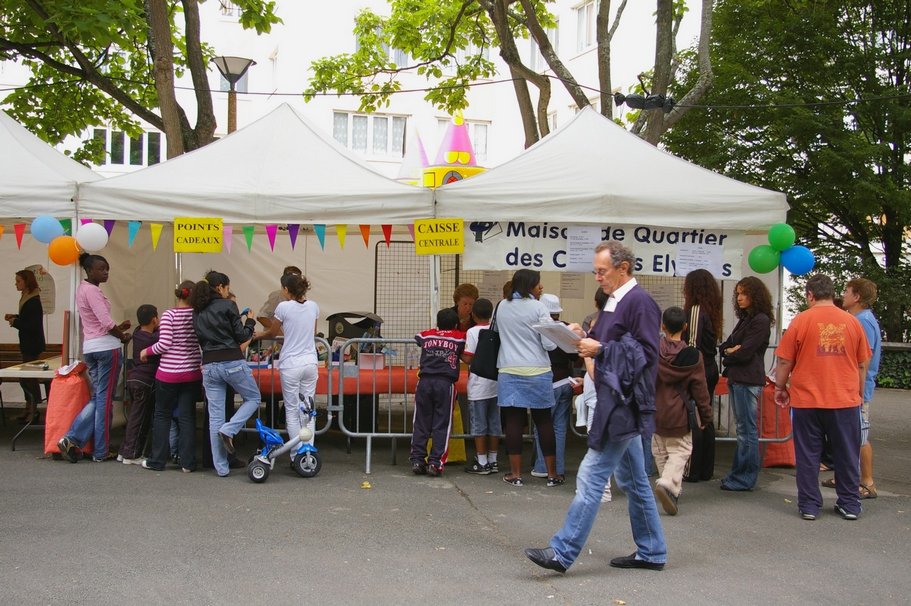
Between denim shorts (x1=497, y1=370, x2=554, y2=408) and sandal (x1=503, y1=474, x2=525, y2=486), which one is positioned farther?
sandal (x1=503, y1=474, x2=525, y2=486)

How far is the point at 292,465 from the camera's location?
8.02 metres

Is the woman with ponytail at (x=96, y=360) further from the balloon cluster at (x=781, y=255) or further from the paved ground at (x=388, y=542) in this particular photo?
the balloon cluster at (x=781, y=255)

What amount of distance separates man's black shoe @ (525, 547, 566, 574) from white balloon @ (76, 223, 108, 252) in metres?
5.12

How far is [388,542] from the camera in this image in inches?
234

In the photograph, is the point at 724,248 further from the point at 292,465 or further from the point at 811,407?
the point at 292,465

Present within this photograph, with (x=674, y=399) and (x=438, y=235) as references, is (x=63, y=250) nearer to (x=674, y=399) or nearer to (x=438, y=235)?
(x=438, y=235)

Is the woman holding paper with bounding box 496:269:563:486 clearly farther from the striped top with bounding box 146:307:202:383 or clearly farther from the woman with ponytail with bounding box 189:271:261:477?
the striped top with bounding box 146:307:202:383

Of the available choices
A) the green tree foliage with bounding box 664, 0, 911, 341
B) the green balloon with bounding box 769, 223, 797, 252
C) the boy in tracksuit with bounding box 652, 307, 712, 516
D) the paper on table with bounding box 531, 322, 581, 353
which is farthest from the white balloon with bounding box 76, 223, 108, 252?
the green tree foliage with bounding box 664, 0, 911, 341

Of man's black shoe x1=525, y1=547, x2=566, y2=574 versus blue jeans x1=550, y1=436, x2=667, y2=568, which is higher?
blue jeans x1=550, y1=436, x2=667, y2=568

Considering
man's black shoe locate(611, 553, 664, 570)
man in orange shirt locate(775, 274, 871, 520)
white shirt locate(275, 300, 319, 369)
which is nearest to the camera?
man's black shoe locate(611, 553, 664, 570)

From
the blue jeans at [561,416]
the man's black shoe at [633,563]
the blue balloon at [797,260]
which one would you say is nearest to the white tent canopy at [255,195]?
the blue jeans at [561,416]

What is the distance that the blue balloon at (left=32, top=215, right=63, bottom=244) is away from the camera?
834 cm

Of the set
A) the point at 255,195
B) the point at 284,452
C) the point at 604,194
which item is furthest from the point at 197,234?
the point at 604,194

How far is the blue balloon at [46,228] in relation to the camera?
834 centimetres
